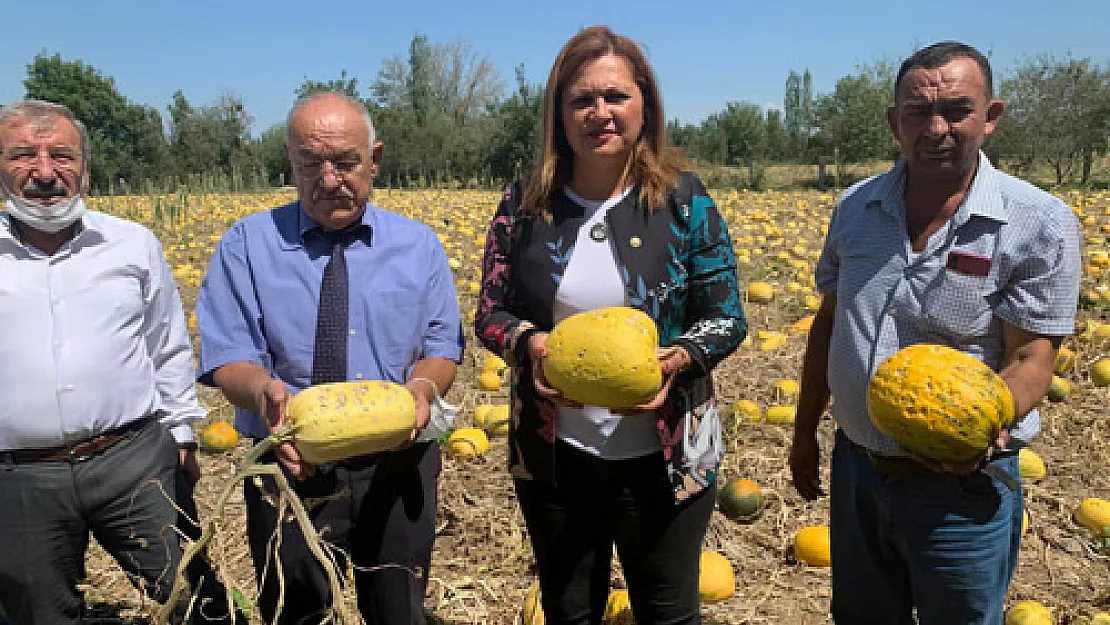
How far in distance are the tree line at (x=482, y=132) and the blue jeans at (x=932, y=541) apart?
759 inches

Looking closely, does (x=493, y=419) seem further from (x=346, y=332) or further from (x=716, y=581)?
(x=346, y=332)

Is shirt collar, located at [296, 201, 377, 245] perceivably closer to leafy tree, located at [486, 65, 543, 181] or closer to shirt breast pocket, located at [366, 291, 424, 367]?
shirt breast pocket, located at [366, 291, 424, 367]

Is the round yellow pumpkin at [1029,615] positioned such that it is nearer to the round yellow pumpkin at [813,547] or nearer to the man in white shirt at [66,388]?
the round yellow pumpkin at [813,547]

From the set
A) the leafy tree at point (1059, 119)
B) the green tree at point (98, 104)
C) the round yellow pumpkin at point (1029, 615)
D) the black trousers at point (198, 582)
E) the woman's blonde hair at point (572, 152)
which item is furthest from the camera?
the green tree at point (98, 104)

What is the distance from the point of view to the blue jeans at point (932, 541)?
1.99 metres

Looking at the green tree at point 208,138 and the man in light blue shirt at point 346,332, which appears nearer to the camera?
the man in light blue shirt at point 346,332

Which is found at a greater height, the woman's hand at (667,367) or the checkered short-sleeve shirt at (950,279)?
the checkered short-sleeve shirt at (950,279)

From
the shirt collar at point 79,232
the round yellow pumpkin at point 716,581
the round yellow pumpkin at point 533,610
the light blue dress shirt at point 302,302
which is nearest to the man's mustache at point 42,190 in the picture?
the shirt collar at point 79,232

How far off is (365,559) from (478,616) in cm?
105

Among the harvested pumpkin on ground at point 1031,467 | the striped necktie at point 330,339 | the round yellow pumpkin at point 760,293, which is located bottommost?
the harvested pumpkin on ground at point 1031,467

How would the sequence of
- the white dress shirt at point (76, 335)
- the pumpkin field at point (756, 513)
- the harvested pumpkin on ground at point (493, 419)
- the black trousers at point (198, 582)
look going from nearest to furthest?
the white dress shirt at point (76, 335) < the black trousers at point (198, 582) < the pumpkin field at point (756, 513) < the harvested pumpkin on ground at point (493, 419)

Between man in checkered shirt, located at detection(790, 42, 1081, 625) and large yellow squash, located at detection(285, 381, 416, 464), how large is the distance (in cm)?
132

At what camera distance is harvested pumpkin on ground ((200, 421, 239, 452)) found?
16.0 feet

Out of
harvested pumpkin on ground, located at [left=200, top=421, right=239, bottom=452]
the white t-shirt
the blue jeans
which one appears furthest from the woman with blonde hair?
harvested pumpkin on ground, located at [left=200, top=421, right=239, bottom=452]
